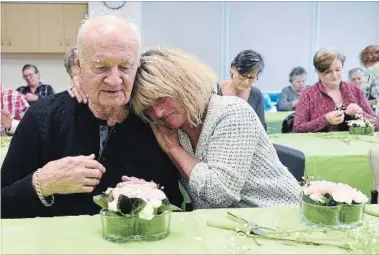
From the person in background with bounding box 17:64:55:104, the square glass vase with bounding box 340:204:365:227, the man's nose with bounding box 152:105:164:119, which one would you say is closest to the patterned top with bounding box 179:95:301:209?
the man's nose with bounding box 152:105:164:119

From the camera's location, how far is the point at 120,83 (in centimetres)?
167

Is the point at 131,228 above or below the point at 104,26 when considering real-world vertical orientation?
below

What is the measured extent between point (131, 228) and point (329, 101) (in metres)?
2.90

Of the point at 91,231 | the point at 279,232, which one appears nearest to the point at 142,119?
the point at 91,231

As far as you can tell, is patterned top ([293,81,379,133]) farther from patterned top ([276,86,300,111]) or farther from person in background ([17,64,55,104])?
person in background ([17,64,55,104])

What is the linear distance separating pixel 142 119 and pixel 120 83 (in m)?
0.26

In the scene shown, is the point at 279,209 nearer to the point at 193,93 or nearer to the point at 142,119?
the point at 193,93

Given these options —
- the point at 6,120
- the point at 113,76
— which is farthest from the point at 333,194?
the point at 6,120

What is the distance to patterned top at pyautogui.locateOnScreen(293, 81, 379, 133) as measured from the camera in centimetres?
386

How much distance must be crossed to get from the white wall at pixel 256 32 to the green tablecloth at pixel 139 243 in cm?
656

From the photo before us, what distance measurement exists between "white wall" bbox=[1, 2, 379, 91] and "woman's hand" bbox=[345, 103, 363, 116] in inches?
174

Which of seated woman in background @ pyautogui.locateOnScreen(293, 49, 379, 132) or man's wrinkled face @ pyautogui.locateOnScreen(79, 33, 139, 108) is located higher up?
man's wrinkled face @ pyautogui.locateOnScreen(79, 33, 139, 108)

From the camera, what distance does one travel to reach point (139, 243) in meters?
1.29

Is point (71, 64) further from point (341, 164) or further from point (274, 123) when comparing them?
point (274, 123)
